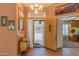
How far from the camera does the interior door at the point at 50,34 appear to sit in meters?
2.29

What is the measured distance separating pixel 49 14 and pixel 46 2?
215 mm

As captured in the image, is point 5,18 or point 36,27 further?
point 36,27

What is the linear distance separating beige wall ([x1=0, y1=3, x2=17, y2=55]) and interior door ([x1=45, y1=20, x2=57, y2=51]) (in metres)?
0.57

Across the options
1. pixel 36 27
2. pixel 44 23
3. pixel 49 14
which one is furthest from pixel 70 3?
pixel 36 27

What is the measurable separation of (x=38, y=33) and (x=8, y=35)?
533mm

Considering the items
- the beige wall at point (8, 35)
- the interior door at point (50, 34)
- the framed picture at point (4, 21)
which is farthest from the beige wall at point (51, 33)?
the framed picture at point (4, 21)

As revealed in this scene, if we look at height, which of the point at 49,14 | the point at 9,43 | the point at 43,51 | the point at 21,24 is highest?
the point at 49,14

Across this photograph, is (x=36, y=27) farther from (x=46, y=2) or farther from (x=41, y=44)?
(x=46, y=2)

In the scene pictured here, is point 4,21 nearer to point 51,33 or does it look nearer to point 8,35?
point 8,35

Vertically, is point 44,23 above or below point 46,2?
below

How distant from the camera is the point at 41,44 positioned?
2299mm

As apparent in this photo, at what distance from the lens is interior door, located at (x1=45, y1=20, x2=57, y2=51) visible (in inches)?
90.3

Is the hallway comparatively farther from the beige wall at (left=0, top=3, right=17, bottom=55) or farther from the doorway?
the beige wall at (left=0, top=3, right=17, bottom=55)

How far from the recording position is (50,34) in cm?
232
